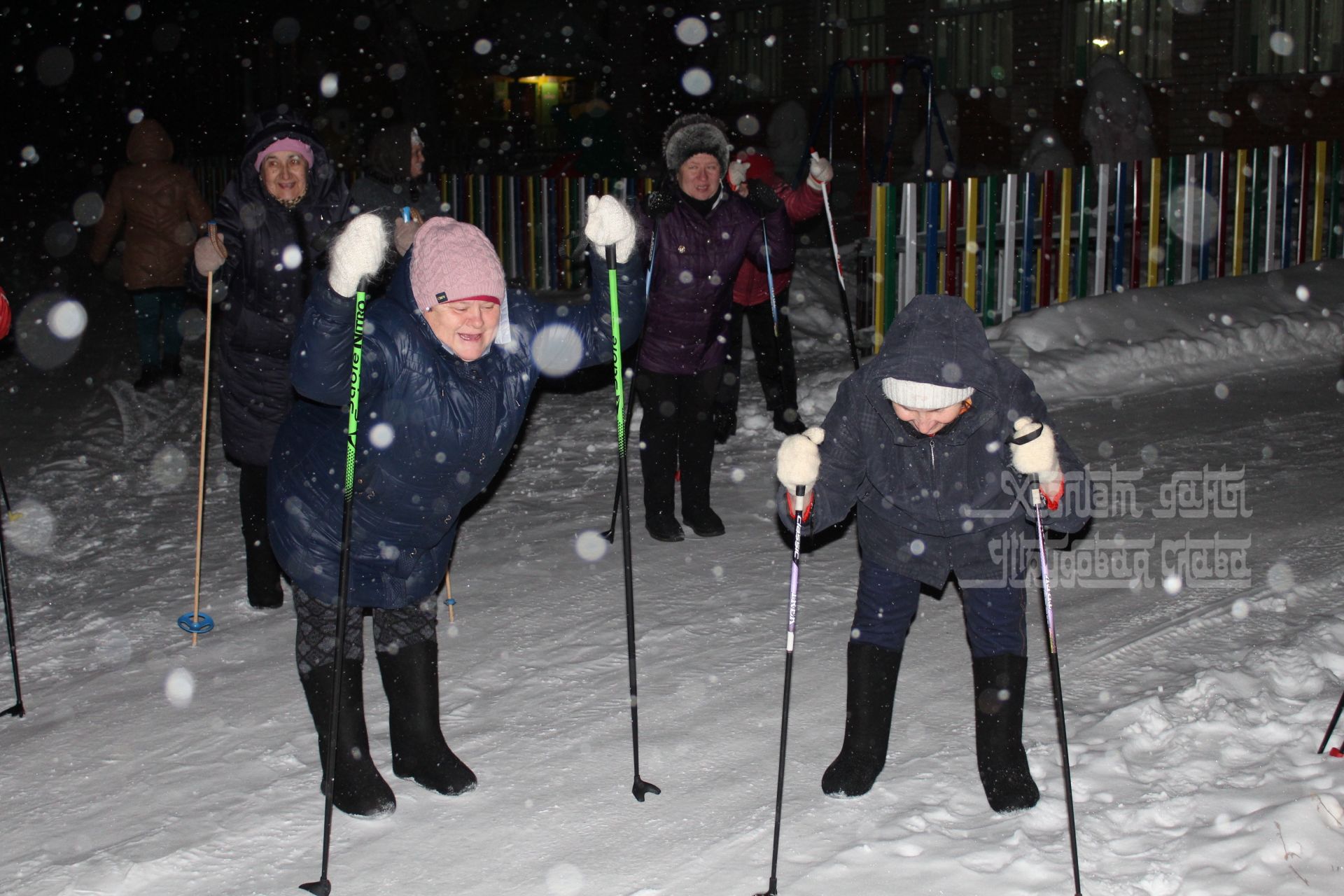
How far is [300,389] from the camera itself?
10.2 ft

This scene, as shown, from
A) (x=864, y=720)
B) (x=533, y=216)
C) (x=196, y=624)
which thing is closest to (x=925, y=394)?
(x=864, y=720)

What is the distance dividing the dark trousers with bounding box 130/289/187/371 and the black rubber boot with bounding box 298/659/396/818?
6.30 m

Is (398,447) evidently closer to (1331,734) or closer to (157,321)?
(1331,734)

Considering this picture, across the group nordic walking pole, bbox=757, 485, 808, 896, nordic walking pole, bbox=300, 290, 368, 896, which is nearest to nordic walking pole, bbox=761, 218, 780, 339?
nordic walking pole, bbox=757, 485, 808, 896

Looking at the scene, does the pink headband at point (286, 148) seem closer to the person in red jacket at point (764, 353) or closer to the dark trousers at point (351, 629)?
the dark trousers at point (351, 629)

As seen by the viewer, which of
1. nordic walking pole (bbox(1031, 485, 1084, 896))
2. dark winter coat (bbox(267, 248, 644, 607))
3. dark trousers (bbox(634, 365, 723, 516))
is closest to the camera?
nordic walking pole (bbox(1031, 485, 1084, 896))

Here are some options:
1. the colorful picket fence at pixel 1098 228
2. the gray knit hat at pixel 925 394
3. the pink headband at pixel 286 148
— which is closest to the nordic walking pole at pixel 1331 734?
the gray knit hat at pixel 925 394

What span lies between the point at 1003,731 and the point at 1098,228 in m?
7.89

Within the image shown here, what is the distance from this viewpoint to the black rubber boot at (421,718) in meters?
3.61

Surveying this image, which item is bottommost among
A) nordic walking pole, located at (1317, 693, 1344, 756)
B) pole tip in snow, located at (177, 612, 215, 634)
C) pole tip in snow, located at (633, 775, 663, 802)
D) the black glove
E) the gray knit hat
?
pole tip in snow, located at (633, 775, 663, 802)

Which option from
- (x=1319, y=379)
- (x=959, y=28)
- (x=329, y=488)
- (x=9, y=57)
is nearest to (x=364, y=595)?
(x=329, y=488)

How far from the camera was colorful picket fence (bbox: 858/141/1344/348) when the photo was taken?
9.77 meters

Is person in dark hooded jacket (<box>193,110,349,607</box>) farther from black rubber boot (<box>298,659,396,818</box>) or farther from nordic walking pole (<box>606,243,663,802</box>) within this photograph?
nordic walking pole (<box>606,243,663,802</box>)

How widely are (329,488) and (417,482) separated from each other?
0.79ft
